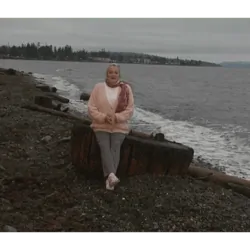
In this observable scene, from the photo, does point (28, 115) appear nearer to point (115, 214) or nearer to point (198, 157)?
point (198, 157)

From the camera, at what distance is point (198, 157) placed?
12.2m

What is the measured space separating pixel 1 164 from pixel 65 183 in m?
1.25

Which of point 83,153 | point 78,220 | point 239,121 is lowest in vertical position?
point 239,121

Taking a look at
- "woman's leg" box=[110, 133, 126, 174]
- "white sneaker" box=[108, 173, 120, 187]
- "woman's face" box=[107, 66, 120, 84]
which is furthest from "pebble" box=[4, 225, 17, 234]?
"woman's face" box=[107, 66, 120, 84]

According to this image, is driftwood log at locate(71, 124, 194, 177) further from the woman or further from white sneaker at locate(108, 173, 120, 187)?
white sneaker at locate(108, 173, 120, 187)

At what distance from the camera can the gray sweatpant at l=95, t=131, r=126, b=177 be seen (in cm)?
685

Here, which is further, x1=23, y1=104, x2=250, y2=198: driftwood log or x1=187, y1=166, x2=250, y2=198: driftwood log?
x1=187, y1=166, x2=250, y2=198: driftwood log

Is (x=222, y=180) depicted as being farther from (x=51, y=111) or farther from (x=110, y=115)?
(x=51, y=111)

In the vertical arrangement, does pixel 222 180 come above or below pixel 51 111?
below

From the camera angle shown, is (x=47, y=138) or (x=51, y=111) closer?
(x=47, y=138)

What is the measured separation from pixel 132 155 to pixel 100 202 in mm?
1156

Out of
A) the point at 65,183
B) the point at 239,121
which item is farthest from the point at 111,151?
the point at 239,121

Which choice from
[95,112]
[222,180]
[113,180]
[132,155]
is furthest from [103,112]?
[222,180]

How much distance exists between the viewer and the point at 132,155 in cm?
712
